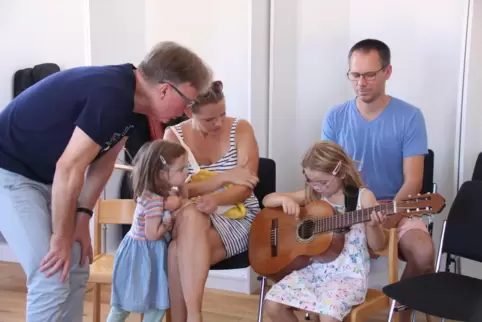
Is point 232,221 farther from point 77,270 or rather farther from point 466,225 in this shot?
point 466,225

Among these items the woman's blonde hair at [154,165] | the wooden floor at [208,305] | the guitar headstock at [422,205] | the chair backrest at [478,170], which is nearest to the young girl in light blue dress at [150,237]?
the woman's blonde hair at [154,165]

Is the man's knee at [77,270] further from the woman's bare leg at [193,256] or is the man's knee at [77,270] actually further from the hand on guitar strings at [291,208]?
the hand on guitar strings at [291,208]

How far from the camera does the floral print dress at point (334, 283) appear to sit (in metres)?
1.94

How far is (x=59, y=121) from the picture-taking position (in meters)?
1.55

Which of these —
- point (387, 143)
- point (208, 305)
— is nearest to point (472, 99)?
point (387, 143)

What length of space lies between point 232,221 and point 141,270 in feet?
1.41

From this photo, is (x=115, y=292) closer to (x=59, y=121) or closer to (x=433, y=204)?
(x=59, y=121)

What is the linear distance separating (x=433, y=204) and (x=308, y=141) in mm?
1474

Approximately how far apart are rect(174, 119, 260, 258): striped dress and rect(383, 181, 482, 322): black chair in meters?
0.65

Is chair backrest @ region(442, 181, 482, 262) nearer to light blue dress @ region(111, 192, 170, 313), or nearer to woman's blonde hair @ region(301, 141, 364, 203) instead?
woman's blonde hair @ region(301, 141, 364, 203)

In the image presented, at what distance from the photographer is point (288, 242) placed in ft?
7.23

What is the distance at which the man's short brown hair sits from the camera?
→ 155 cm

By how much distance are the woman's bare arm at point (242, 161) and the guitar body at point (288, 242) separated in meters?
0.12

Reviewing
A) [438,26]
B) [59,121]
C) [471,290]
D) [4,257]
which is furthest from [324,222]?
[4,257]
